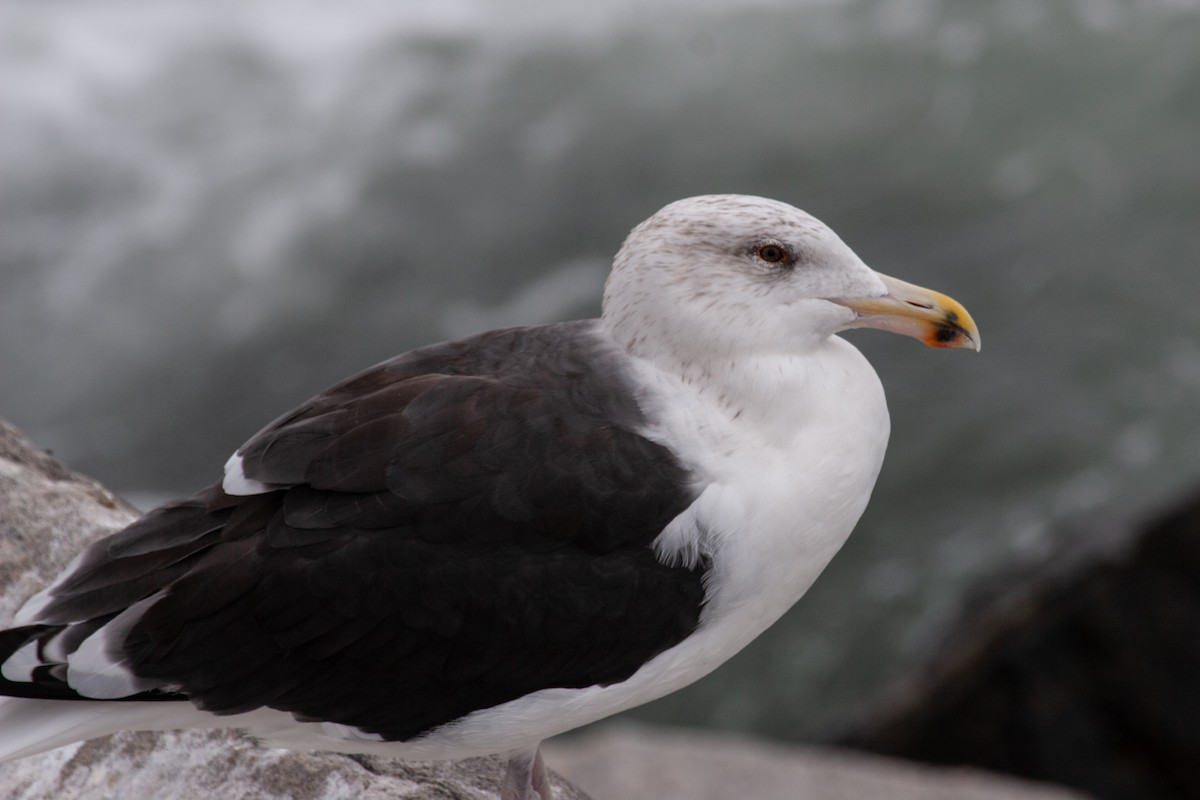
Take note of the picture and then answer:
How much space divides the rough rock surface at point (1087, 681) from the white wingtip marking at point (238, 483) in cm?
435

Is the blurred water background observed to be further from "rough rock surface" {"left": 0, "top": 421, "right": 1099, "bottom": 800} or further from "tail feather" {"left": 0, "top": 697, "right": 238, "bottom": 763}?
"tail feather" {"left": 0, "top": 697, "right": 238, "bottom": 763}

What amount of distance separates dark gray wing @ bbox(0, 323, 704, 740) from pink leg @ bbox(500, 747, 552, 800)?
44 cm

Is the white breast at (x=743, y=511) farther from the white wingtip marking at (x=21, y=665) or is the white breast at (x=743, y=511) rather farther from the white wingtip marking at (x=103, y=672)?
the white wingtip marking at (x=21, y=665)

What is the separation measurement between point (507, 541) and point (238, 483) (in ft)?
1.75

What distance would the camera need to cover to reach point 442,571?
9.29ft

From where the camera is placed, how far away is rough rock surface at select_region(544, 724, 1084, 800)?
589 cm

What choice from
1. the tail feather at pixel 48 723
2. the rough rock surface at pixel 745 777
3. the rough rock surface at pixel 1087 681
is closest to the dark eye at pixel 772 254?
the tail feather at pixel 48 723

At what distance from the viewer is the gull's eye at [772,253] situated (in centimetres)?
304

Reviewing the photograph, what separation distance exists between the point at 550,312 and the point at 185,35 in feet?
13.5

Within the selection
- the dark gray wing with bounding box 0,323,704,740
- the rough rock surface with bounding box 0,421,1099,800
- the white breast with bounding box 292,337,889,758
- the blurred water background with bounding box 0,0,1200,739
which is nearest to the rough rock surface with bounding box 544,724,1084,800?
the blurred water background with bounding box 0,0,1200,739

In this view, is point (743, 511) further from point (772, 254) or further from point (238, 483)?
point (238, 483)

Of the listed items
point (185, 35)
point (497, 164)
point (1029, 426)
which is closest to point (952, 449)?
point (1029, 426)

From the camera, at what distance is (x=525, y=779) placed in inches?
132

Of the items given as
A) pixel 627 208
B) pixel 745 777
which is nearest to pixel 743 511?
pixel 745 777
